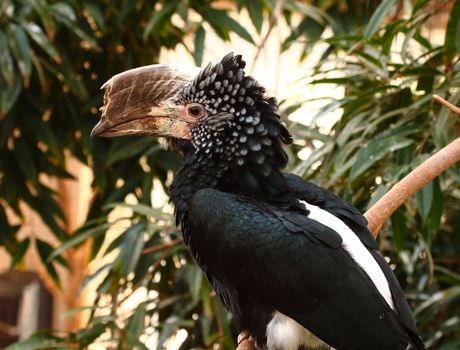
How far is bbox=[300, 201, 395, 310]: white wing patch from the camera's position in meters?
1.70

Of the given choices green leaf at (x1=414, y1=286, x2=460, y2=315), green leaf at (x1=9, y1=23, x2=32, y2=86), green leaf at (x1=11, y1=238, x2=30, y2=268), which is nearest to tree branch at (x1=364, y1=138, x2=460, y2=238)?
green leaf at (x1=414, y1=286, x2=460, y2=315)

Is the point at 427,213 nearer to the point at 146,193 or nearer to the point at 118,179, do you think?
the point at 146,193

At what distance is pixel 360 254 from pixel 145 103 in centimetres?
53

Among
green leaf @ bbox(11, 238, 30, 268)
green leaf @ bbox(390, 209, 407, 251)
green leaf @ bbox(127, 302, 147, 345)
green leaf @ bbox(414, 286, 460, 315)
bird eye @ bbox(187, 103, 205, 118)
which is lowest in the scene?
green leaf @ bbox(11, 238, 30, 268)

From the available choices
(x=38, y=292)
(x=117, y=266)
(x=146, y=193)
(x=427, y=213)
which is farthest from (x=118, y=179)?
(x=38, y=292)

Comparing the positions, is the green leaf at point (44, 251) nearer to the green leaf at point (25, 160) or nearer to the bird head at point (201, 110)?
the green leaf at point (25, 160)

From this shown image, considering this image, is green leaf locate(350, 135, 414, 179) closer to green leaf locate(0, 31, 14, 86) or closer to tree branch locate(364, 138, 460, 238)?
tree branch locate(364, 138, 460, 238)

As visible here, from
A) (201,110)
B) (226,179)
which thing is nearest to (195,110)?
(201,110)

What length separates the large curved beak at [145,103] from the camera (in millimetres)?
1878

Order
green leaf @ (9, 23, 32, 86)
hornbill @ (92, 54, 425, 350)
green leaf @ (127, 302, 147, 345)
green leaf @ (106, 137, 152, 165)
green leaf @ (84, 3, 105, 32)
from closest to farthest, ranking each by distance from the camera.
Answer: hornbill @ (92, 54, 425, 350)
green leaf @ (127, 302, 147, 345)
green leaf @ (9, 23, 32, 86)
green leaf @ (106, 137, 152, 165)
green leaf @ (84, 3, 105, 32)

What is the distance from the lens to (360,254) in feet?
5.61

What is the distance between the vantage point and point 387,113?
88.3 inches

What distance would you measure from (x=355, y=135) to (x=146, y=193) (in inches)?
30.1

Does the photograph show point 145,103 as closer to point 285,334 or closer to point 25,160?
point 285,334
